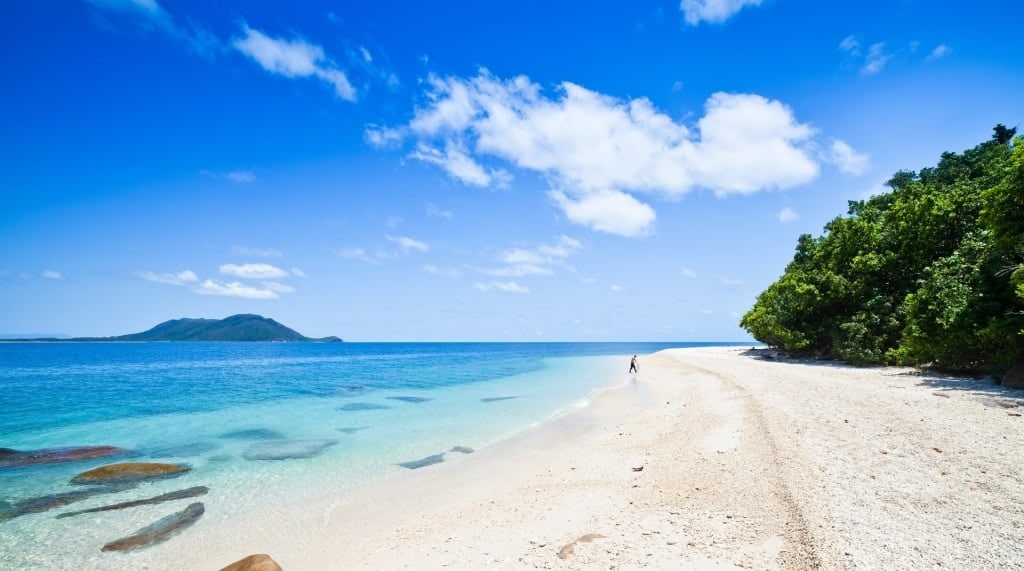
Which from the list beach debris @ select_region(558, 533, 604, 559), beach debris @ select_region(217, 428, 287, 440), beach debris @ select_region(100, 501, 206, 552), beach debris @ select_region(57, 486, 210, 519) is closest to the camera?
beach debris @ select_region(558, 533, 604, 559)

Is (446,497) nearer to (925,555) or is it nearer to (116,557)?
(116,557)

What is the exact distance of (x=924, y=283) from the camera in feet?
71.8

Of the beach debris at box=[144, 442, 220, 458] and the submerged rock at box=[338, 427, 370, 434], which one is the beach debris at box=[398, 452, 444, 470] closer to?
the submerged rock at box=[338, 427, 370, 434]

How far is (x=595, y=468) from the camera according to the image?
1170 cm

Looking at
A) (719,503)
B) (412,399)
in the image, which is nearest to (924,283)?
(719,503)

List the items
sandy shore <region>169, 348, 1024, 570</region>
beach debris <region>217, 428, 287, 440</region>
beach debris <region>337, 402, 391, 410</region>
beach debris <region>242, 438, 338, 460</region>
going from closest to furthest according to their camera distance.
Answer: sandy shore <region>169, 348, 1024, 570</region>
beach debris <region>242, 438, 338, 460</region>
beach debris <region>217, 428, 287, 440</region>
beach debris <region>337, 402, 391, 410</region>

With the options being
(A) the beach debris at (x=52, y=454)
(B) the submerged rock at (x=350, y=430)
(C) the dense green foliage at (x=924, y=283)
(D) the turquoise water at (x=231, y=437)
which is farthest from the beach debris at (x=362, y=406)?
(C) the dense green foliage at (x=924, y=283)

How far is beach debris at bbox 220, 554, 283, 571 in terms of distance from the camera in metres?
6.72

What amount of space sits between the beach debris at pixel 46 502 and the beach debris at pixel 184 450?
3.90 meters

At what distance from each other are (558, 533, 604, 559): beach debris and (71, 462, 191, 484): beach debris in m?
13.1

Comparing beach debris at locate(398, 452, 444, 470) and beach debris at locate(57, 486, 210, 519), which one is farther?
beach debris at locate(398, 452, 444, 470)

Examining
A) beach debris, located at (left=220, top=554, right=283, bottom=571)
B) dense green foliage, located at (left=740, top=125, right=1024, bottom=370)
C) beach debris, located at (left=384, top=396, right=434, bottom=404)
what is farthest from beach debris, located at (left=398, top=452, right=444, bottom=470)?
dense green foliage, located at (left=740, top=125, right=1024, bottom=370)

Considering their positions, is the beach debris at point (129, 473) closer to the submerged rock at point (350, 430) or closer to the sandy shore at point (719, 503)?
the sandy shore at point (719, 503)

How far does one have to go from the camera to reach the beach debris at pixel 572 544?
21.6 ft
